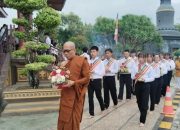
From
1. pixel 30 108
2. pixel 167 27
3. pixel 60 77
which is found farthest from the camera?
pixel 167 27

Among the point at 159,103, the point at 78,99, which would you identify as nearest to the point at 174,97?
the point at 159,103

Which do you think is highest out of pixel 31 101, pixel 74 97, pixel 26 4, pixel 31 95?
pixel 26 4

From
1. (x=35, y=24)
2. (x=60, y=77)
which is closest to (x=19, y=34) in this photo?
(x=35, y=24)

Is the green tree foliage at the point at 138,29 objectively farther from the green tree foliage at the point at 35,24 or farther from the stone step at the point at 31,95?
the stone step at the point at 31,95

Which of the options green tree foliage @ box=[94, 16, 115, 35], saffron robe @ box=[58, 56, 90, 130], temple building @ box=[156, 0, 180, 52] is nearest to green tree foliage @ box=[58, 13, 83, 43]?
Answer: green tree foliage @ box=[94, 16, 115, 35]

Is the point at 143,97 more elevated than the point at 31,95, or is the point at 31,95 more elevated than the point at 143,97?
the point at 143,97

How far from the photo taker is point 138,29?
49.8 m

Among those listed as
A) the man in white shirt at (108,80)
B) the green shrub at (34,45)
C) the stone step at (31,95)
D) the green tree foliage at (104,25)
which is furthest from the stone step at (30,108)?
the green tree foliage at (104,25)

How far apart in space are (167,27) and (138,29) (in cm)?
1262

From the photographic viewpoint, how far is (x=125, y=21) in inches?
1975

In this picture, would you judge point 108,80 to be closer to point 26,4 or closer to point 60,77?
point 26,4

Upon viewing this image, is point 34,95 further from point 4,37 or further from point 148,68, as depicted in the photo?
point 4,37

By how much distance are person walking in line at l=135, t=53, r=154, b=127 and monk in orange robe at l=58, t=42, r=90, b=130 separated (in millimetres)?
2393

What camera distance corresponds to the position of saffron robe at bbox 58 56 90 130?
5402 millimetres
